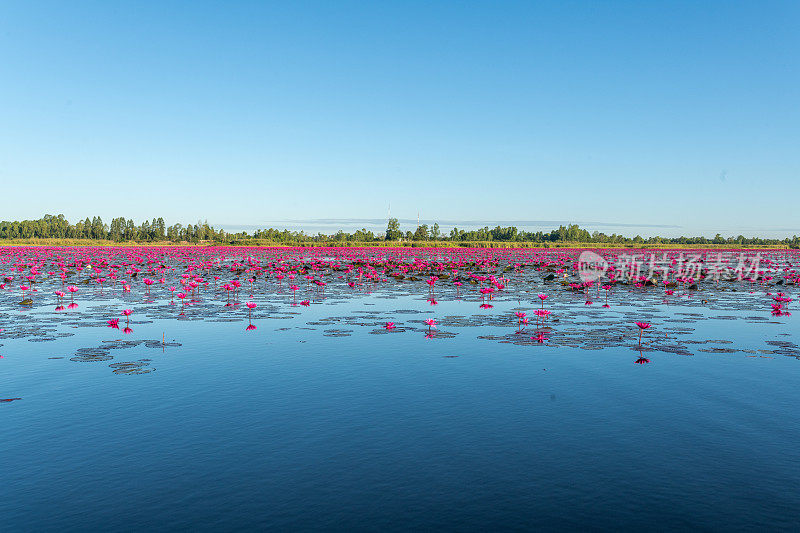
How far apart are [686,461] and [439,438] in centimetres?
372

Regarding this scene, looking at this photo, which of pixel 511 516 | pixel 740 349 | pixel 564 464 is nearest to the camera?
pixel 511 516

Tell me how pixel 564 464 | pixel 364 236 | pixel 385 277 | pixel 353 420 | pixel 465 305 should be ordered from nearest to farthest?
pixel 564 464 → pixel 353 420 → pixel 465 305 → pixel 385 277 → pixel 364 236

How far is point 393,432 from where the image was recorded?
8.88 meters

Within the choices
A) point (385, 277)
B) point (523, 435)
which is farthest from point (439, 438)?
point (385, 277)

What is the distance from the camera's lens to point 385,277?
4181 cm

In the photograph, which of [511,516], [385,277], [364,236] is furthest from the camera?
[364,236]

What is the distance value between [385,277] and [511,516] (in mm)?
35710

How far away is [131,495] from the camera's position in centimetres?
670

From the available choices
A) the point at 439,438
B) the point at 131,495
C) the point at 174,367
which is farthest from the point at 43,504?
the point at 174,367

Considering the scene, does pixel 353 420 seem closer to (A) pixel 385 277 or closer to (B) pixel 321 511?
(B) pixel 321 511

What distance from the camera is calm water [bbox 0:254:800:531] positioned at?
639 centimetres

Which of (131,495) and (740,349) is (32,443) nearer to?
(131,495)

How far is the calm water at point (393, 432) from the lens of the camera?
6395mm

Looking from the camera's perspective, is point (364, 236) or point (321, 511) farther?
point (364, 236)
